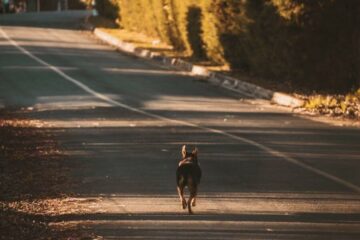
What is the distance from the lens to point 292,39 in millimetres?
21094

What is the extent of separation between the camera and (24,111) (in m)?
18.6

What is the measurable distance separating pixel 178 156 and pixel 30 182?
7.74ft

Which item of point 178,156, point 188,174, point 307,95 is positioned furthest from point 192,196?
point 307,95

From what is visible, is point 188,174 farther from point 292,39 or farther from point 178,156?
point 292,39

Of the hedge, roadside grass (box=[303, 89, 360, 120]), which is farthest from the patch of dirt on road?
the hedge

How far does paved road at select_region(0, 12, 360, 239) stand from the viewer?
325 inches

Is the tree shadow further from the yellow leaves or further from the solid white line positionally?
the yellow leaves

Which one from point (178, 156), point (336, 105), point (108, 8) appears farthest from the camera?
point (108, 8)

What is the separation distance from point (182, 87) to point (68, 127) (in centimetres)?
752

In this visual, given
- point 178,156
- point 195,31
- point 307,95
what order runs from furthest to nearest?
point 195,31 < point 307,95 < point 178,156

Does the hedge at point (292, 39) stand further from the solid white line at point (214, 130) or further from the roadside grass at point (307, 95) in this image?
the solid white line at point (214, 130)

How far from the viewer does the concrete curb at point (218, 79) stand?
66.2 ft

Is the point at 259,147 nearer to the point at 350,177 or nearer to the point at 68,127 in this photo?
the point at 350,177

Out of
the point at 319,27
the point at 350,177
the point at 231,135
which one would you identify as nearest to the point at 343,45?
the point at 319,27
